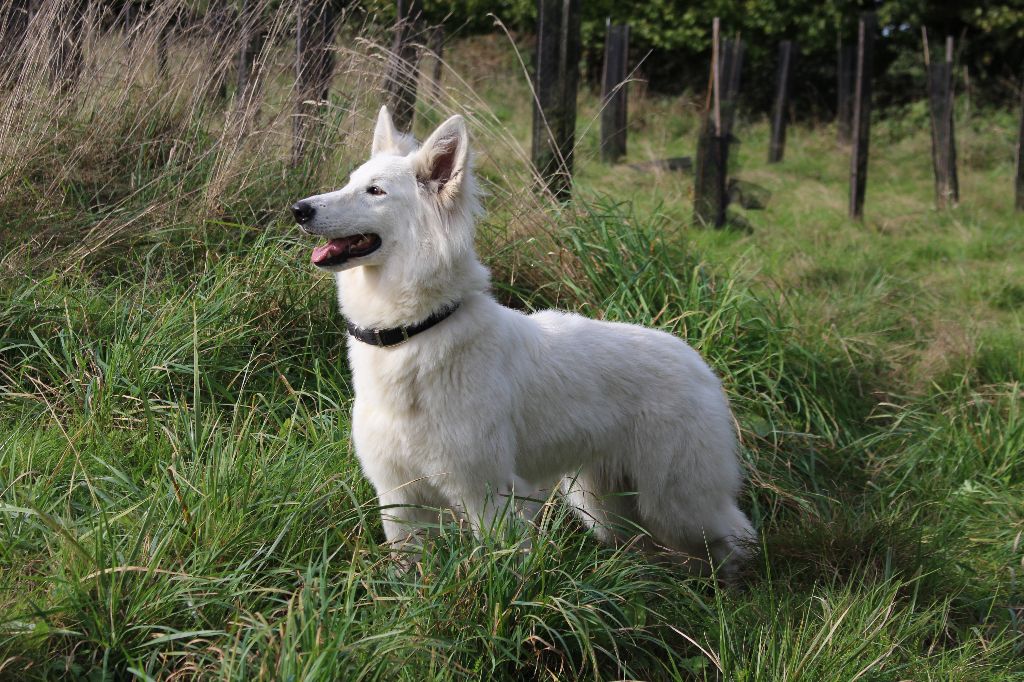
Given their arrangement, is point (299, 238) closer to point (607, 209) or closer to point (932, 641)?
point (607, 209)

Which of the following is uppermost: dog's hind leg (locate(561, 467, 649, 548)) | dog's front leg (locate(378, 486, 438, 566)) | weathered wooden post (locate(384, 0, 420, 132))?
weathered wooden post (locate(384, 0, 420, 132))

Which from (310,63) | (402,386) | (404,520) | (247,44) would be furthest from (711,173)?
(404,520)

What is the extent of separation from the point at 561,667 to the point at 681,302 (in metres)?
2.34

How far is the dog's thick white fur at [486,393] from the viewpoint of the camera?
9.23 feet

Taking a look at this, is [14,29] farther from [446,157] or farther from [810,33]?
[810,33]

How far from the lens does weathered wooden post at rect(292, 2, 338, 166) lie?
484cm

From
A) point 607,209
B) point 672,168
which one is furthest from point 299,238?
point 672,168

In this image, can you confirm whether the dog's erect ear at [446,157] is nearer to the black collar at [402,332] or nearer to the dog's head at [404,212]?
the dog's head at [404,212]

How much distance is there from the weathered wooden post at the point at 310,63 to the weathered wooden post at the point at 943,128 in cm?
714

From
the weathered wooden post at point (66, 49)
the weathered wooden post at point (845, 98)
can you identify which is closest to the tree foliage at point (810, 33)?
the weathered wooden post at point (845, 98)

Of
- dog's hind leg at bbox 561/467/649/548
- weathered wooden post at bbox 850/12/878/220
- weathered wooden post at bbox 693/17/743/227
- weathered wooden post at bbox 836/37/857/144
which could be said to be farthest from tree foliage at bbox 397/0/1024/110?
dog's hind leg at bbox 561/467/649/548

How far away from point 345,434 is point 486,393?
813mm

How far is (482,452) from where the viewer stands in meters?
2.80

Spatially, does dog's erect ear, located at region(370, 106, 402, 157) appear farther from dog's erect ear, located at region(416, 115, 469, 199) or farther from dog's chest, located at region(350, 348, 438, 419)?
dog's chest, located at region(350, 348, 438, 419)
